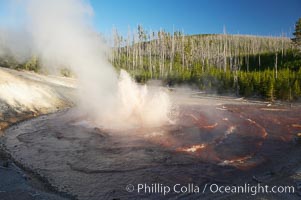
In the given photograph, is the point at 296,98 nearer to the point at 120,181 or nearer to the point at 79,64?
the point at 79,64

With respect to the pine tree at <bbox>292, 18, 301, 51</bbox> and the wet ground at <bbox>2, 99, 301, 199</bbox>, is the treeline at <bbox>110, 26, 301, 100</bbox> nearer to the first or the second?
the pine tree at <bbox>292, 18, 301, 51</bbox>

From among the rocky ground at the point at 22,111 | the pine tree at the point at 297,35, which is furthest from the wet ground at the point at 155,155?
the pine tree at the point at 297,35

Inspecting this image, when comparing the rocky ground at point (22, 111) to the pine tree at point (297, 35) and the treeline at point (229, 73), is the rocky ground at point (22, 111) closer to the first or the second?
the treeline at point (229, 73)

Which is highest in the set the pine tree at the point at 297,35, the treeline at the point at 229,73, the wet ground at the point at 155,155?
the pine tree at the point at 297,35

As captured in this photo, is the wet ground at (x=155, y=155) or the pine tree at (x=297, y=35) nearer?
the wet ground at (x=155, y=155)

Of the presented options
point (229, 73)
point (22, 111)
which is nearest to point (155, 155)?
point (22, 111)

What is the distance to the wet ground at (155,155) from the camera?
1493 cm

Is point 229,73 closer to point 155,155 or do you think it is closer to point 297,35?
point 297,35

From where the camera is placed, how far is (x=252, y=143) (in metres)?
22.6

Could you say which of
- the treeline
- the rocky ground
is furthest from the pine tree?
the rocky ground

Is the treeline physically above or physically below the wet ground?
above

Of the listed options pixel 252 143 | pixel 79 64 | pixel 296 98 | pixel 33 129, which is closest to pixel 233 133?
pixel 252 143

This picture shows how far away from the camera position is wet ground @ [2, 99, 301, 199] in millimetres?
14930

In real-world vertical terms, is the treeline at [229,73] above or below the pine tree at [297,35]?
below
